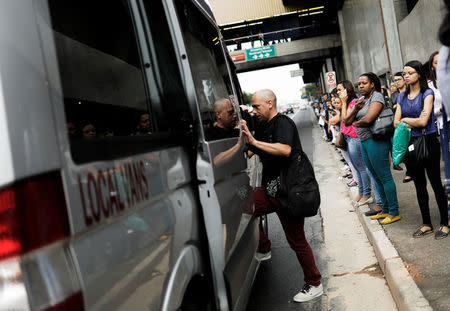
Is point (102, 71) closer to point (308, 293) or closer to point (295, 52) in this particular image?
point (308, 293)

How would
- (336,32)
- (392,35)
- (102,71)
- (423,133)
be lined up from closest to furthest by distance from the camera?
(102,71) < (423,133) < (392,35) < (336,32)

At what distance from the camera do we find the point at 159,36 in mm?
2502

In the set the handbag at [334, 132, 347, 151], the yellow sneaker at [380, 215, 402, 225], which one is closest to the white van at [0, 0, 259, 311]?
the yellow sneaker at [380, 215, 402, 225]

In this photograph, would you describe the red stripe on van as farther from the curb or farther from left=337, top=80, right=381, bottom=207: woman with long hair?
left=337, top=80, right=381, bottom=207: woman with long hair

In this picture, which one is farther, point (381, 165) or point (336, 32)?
point (336, 32)

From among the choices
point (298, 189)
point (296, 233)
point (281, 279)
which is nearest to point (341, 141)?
point (281, 279)

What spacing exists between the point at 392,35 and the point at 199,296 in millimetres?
12694

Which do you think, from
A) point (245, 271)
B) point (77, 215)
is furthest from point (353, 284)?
point (77, 215)

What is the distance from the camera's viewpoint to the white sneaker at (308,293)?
405 cm

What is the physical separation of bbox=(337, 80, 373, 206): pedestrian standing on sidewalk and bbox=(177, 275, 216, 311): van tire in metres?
3.95

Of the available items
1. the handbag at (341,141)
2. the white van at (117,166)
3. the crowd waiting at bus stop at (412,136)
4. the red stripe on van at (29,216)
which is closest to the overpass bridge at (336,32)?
the handbag at (341,141)

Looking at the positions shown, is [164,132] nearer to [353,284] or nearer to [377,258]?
[353,284]

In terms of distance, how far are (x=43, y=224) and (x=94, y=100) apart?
176cm

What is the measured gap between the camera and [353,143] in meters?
6.43
